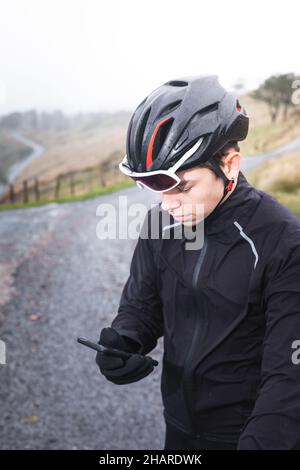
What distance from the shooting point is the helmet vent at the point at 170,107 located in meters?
1.53

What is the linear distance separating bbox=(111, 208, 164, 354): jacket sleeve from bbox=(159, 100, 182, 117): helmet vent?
1.35 ft

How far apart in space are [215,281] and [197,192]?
290 millimetres

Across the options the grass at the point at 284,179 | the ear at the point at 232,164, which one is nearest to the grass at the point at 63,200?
the grass at the point at 284,179

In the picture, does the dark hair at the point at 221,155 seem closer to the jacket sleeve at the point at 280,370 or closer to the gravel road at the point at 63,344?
the jacket sleeve at the point at 280,370

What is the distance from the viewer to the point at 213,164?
1503 millimetres

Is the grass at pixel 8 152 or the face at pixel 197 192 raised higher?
the face at pixel 197 192

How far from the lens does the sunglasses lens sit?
1466 mm

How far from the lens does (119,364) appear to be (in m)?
1.57

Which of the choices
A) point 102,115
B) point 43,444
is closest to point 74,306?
point 43,444

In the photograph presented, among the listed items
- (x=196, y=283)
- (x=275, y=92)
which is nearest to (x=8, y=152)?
(x=275, y=92)

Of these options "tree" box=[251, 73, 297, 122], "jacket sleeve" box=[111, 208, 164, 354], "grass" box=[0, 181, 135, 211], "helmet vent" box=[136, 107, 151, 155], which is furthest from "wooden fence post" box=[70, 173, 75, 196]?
"helmet vent" box=[136, 107, 151, 155]

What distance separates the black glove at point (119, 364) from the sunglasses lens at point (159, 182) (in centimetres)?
51

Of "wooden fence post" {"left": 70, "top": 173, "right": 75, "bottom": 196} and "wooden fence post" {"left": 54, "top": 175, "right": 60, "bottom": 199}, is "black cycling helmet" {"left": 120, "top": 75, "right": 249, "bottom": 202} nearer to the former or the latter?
"wooden fence post" {"left": 70, "top": 173, "right": 75, "bottom": 196}
